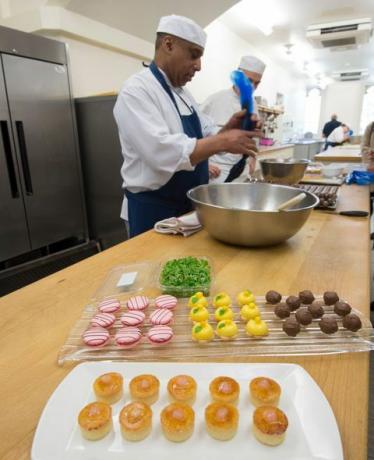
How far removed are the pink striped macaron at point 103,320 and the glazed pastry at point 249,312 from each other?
261 mm

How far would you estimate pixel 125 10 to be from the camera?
294cm

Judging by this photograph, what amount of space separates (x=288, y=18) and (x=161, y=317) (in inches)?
225

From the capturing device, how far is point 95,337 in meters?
0.60

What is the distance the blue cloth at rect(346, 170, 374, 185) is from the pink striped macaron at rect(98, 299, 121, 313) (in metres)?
1.98

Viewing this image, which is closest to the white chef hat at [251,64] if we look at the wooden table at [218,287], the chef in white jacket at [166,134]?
the chef in white jacket at [166,134]

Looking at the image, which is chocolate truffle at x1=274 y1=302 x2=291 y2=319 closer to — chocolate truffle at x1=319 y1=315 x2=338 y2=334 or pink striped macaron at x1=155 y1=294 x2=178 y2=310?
chocolate truffle at x1=319 y1=315 x2=338 y2=334

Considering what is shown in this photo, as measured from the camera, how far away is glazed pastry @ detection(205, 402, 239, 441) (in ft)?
1.37

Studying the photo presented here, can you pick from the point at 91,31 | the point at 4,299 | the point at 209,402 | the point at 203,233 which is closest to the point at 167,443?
the point at 209,402

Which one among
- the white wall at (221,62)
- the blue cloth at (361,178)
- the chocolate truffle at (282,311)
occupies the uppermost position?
the white wall at (221,62)

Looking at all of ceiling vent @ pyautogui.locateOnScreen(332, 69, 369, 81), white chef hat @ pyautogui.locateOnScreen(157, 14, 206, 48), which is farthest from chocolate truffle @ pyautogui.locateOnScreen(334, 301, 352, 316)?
ceiling vent @ pyautogui.locateOnScreen(332, 69, 369, 81)

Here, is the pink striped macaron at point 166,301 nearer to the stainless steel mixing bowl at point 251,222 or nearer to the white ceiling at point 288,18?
the stainless steel mixing bowl at point 251,222

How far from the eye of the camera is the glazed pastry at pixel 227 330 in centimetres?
61

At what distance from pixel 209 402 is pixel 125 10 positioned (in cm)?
336

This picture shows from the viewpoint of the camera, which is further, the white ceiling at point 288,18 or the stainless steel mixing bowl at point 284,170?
the white ceiling at point 288,18
